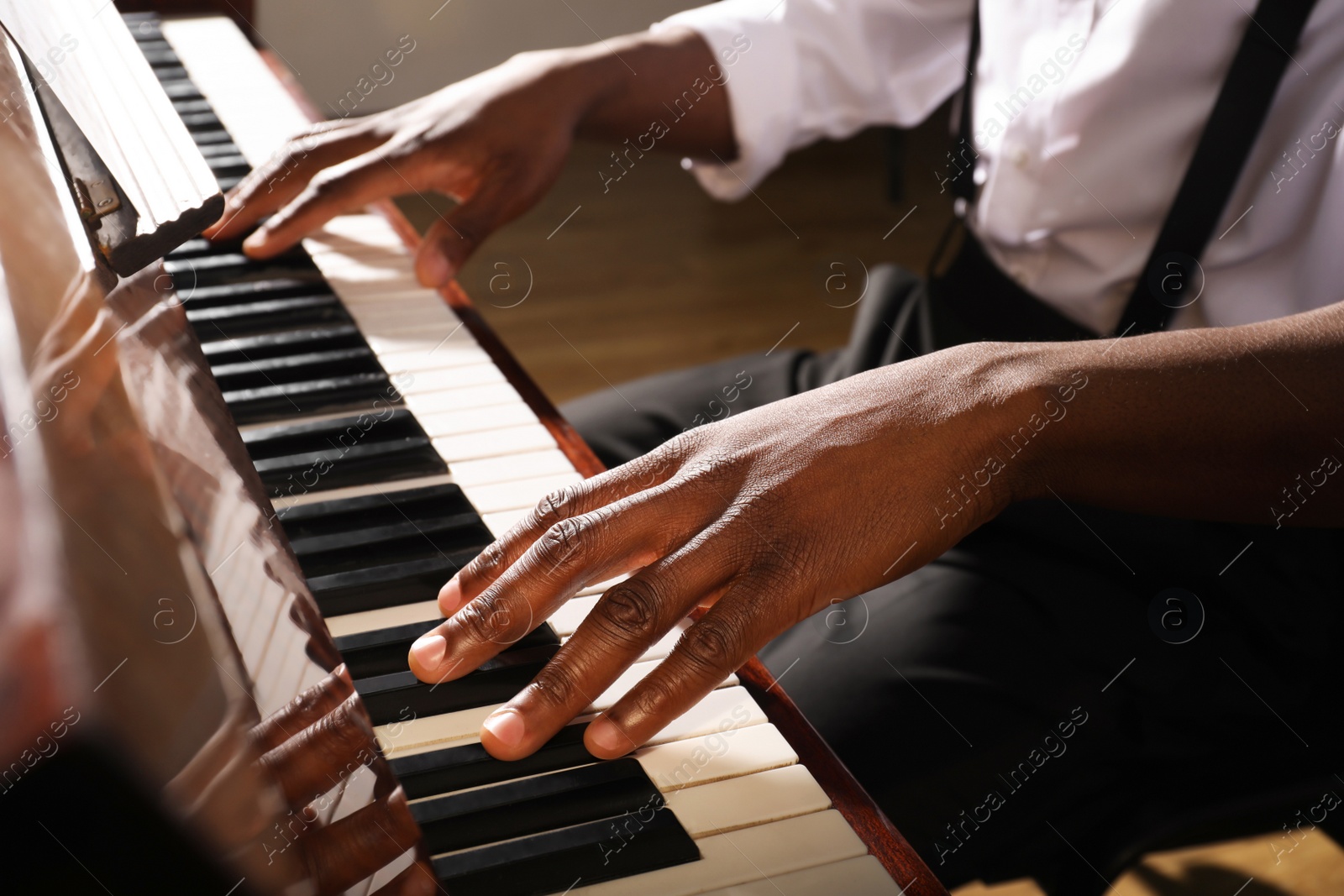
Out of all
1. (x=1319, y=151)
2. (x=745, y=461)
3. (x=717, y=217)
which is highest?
(x=1319, y=151)

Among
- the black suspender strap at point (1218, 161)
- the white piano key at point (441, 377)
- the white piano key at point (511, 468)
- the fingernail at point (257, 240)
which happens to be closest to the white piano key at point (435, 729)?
the white piano key at point (511, 468)

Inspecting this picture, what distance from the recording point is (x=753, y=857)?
1.56ft

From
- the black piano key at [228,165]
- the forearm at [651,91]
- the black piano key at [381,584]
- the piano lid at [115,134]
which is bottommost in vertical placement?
the black piano key at [381,584]

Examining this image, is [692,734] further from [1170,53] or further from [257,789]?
[1170,53]

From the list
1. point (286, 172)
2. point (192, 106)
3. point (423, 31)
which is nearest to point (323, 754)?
point (286, 172)

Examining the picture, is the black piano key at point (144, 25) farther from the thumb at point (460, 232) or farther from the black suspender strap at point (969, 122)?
the black suspender strap at point (969, 122)

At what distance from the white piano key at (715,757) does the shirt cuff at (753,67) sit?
2.71ft

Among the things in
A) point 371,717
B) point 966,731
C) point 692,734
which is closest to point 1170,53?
point 966,731

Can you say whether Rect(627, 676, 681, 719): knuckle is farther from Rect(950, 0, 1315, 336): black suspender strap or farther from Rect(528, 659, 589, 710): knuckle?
Rect(950, 0, 1315, 336): black suspender strap

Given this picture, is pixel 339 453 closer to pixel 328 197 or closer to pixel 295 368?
pixel 295 368

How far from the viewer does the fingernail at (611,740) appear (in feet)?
1.66

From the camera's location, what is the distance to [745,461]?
1.89 ft

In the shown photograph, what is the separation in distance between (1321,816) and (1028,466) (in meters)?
0.43

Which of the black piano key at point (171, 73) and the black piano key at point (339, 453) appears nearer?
the black piano key at point (339, 453)
